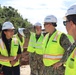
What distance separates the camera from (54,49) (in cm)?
604

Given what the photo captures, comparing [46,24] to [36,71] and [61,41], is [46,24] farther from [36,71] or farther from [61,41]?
[36,71]

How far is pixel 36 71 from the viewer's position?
9.12m

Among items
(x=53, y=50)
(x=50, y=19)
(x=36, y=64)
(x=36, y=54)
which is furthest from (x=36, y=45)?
(x=53, y=50)

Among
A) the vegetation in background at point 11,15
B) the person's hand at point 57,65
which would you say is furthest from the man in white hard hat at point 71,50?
the vegetation in background at point 11,15

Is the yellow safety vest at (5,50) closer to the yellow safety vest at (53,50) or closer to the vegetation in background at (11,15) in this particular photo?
the yellow safety vest at (53,50)

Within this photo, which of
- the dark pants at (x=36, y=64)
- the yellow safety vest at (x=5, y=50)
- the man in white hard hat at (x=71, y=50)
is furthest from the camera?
the dark pants at (x=36, y=64)

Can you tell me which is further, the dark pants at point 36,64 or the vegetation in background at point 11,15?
the vegetation in background at point 11,15

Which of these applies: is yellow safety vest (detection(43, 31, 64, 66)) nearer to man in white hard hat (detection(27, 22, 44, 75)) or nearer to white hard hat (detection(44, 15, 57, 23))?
white hard hat (detection(44, 15, 57, 23))

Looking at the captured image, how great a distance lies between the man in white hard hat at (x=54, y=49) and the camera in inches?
234

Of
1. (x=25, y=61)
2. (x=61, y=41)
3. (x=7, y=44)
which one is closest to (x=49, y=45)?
(x=61, y=41)

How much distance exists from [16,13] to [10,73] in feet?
169

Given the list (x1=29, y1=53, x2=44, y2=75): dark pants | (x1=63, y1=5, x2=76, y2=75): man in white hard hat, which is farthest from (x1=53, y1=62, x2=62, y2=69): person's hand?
(x1=29, y1=53, x2=44, y2=75): dark pants

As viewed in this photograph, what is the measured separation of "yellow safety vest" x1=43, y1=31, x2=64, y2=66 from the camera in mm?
6000

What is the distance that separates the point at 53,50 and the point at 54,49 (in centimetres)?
3
